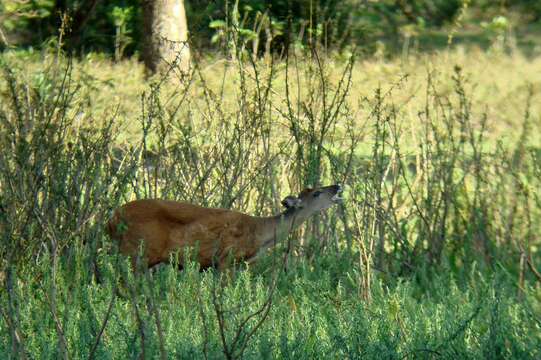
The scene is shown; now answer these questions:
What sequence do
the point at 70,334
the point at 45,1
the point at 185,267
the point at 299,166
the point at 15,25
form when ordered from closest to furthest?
the point at 70,334 < the point at 185,267 < the point at 299,166 < the point at 45,1 < the point at 15,25

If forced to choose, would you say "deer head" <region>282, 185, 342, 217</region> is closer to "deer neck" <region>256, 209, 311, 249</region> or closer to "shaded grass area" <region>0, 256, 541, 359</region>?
"deer neck" <region>256, 209, 311, 249</region>

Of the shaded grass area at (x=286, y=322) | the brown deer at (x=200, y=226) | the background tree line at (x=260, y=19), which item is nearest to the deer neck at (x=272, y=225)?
the brown deer at (x=200, y=226)

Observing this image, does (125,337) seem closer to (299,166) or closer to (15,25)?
(299,166)

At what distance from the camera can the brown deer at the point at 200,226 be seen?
647 centimetres

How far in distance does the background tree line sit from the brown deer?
4.10 meters

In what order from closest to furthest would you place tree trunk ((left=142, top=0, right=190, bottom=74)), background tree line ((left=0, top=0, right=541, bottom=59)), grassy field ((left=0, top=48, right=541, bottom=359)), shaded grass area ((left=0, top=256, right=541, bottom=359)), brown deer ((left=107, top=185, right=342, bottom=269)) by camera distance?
shaded grass area ((left=0, top=256, right=541, bottom=359)) → grassy field ((left=0, top=48, right=541, bottom=359)) → brown deer ((left=107, top=185, right=342, bottom=269)) → background tree line ((left=0, top=0, right=541, bottom=59)) → tree trunk ((left=142, top=0, right=190, bottom=74))

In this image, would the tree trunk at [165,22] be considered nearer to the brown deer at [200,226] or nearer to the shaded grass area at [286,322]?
the brown deer at [200,226]

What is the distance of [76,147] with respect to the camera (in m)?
6.25

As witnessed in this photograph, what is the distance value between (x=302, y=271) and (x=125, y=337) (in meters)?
2.02

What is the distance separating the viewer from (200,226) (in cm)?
654

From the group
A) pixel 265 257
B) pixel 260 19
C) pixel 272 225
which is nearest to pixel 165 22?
pixel 260 19

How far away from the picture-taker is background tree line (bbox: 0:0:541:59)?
12047mm

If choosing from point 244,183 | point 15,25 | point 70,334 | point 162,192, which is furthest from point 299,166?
point 15,25

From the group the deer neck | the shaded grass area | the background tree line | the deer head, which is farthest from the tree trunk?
the shaded grass area
